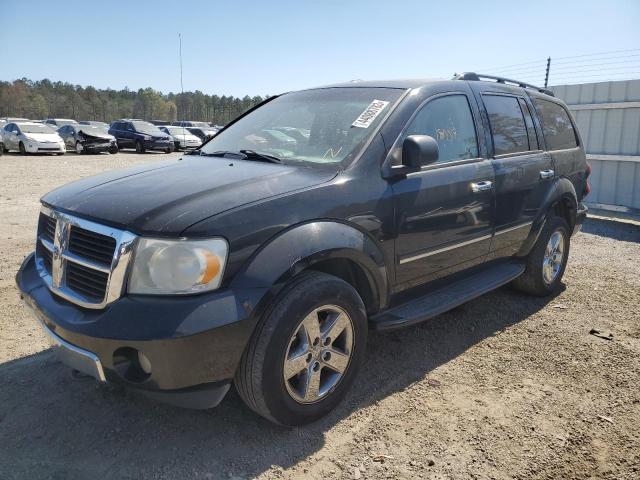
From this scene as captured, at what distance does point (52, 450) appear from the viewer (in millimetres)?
2477

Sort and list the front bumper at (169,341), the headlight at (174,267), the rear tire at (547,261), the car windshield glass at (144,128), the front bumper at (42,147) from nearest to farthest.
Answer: the front bumper at (169,341) → the headlight at (174,267) → the rear tire at (547,261) → the front bumper at (42,147) → the car windshield glass at (144,128)

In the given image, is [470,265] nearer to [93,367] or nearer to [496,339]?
[496,339]

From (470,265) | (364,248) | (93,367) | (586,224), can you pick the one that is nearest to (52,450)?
(93,367)

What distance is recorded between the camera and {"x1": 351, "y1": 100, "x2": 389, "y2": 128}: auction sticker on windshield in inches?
125

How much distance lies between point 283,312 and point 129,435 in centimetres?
109

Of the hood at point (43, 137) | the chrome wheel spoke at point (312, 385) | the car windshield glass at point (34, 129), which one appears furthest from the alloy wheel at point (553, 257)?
the car windshield glass at point (34, 129)

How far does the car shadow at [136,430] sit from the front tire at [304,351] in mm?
197

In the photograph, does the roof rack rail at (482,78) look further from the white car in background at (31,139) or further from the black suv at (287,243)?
the white car in background at (31,139)

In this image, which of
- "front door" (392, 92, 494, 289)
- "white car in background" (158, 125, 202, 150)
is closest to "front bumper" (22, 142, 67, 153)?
"white car in background" (158, 125, 202, 150)

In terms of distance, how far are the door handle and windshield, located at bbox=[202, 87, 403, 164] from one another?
856 millimetres

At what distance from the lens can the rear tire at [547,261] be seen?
4.58 metres

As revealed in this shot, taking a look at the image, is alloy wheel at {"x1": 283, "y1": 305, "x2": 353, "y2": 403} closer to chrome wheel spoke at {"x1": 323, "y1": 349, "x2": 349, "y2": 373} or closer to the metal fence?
chrome wheel spoke at {"x1": 323, "y1": 349, "x2": 349, "y2": 373}

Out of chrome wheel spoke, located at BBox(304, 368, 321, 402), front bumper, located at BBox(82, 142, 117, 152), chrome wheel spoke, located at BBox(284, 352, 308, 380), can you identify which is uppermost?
front bumper, located at BBox(82, 142, 117, 152)

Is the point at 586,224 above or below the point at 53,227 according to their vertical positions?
below
